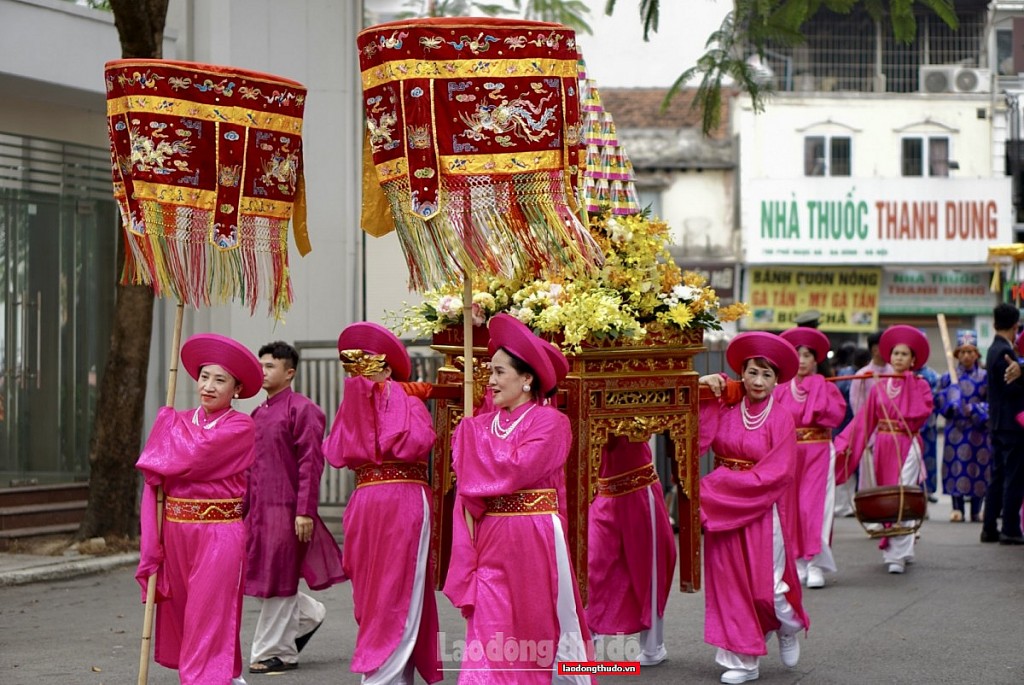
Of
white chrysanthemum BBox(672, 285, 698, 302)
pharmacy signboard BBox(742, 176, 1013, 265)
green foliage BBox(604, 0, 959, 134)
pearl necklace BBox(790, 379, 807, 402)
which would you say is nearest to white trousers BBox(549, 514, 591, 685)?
white chrysanthemum BBox(672, 285, 698, 302)

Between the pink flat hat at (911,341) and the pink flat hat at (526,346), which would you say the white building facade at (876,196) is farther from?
the pink flat hat at (526,346)

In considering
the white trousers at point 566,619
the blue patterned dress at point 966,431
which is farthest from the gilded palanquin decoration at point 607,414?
the blue patterned dress at point 966,431

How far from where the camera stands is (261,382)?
296 inches

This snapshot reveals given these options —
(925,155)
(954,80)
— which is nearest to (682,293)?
(925,155)

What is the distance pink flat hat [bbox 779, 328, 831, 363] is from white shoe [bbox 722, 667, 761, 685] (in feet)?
13.0

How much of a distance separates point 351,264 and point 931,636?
26.9 ft

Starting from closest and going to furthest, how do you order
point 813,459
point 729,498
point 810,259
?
1. point 729,498
2. point 813,459
3. point 810,259

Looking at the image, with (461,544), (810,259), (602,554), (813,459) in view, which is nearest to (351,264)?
(813,459)

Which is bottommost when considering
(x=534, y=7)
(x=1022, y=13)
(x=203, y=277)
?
(x=203, y=277)

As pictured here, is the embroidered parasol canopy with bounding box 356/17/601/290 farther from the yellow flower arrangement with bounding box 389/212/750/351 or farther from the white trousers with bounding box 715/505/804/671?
the white trousers with bounding box 715/505/804/671

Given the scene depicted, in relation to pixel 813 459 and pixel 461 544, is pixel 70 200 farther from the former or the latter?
pixel 461 544

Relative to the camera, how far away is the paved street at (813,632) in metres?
8.23

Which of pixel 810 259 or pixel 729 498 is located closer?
pixel 729 498

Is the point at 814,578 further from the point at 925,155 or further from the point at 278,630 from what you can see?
the point at 925,155
